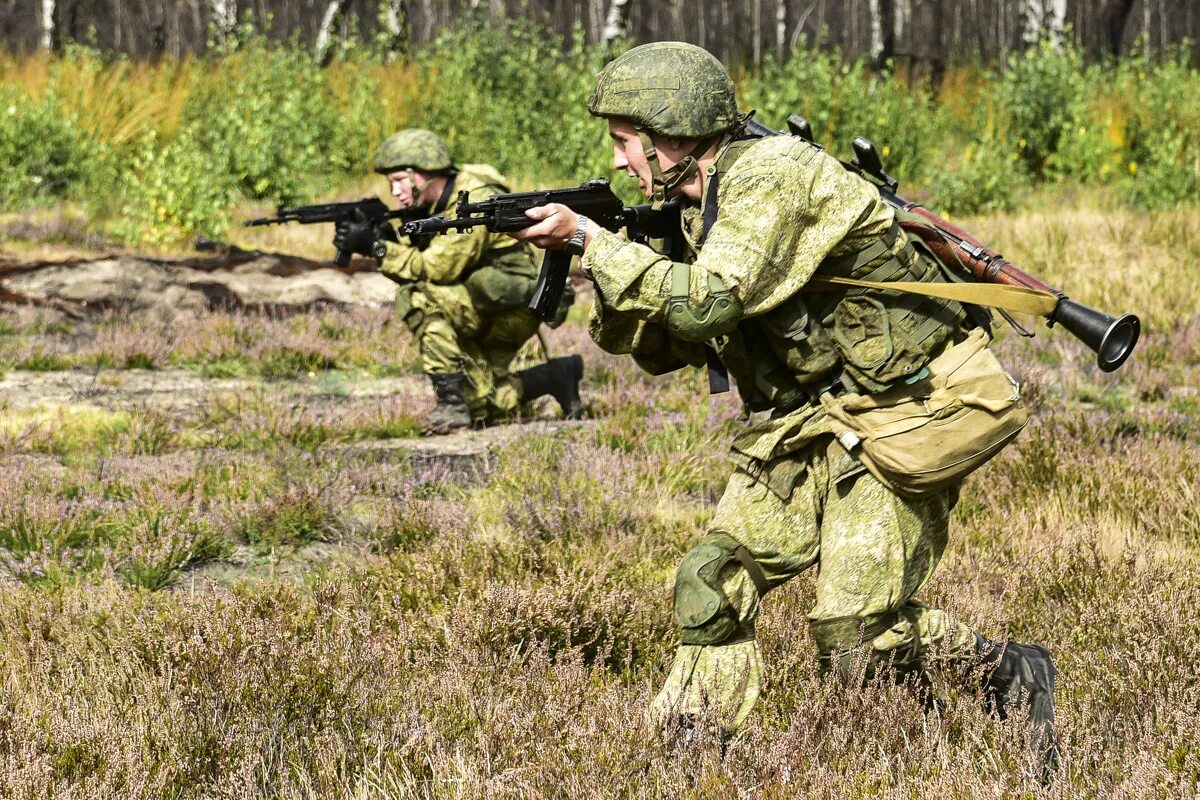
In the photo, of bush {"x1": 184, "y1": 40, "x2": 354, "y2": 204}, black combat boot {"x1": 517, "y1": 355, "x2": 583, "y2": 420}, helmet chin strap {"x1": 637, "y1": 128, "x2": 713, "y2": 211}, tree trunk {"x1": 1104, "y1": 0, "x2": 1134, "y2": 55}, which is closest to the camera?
helmet chin strap {"x1": 637, "y1": 128, "x2": 713, "y2": 211}

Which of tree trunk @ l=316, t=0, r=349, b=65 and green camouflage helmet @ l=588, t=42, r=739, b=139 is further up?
green camouflage helmet @ l=588, t=42, r=739, b=139

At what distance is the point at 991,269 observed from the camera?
3.36m

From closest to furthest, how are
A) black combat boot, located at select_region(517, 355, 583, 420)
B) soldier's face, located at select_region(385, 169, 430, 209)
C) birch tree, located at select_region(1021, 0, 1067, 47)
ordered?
soldier's face, located at select_region(385, 169, 430, 209)
black combat boot, located at select_region(517, 355, 583, 420)
birch tree, located at select_region(1021, 0, 1067, 47)

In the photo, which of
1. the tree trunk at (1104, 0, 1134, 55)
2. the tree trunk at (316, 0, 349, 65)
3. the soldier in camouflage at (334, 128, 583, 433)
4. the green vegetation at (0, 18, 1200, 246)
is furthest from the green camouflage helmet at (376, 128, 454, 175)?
the tree trunk at (1104, 0, 1134, 55)

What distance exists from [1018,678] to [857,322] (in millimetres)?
1039

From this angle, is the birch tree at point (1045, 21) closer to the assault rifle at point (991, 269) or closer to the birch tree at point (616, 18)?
the birch tree at point (616, 18)

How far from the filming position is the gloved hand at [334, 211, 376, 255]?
8.02 metres

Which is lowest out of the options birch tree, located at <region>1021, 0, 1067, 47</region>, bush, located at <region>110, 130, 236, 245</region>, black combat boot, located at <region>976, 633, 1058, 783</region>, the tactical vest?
bush, located at <region>110, 130, 236, 245</region>

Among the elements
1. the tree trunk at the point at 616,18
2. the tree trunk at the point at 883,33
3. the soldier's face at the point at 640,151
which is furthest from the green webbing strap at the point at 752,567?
the tree trunk at the point at 616,18

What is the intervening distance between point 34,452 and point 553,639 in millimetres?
3809

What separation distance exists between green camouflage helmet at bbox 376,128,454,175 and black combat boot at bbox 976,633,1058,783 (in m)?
4.96

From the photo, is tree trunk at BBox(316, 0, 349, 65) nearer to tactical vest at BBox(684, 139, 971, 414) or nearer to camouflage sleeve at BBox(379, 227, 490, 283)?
camouflage sleeve at BBox(379, 227, 490, 283)

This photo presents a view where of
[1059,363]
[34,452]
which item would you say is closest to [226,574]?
[34,452]

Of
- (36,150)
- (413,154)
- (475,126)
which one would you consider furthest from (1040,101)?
(36,150)
